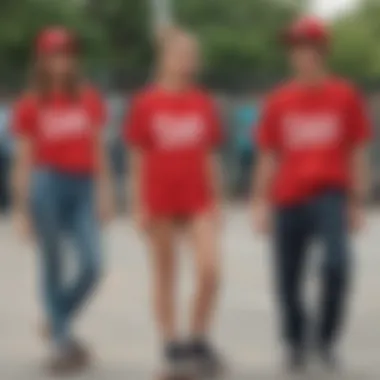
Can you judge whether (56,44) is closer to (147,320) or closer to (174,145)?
(174,145)

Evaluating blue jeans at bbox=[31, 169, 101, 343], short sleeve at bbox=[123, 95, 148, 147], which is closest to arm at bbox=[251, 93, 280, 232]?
short sleeve at bbox=[123, 95, 148, 147]

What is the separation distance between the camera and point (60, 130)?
8.36 meters

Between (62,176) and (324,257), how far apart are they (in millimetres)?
1308

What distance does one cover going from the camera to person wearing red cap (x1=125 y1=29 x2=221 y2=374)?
792cm

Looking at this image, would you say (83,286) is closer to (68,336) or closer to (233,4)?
(68,336)

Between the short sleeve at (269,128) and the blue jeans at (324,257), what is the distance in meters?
0.31

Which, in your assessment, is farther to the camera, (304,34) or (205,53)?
(205,53)

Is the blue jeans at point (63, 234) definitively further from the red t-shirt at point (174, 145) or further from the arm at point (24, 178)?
the red t-shirt at point (174, 145)

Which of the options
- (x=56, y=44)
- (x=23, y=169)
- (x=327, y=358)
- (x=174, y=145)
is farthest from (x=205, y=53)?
(x=174, y=145)

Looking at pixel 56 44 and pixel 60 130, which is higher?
pixel 56 44

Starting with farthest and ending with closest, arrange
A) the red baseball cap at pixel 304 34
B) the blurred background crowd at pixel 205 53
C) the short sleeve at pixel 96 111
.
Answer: the blurred background crowd at pixel 205 53, the short sleeve at pixel 96 111, the red baseball cap at pixel 304 34

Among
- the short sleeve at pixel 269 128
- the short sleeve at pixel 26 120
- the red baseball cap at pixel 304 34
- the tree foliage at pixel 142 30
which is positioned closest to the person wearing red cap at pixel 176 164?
the short sleeve at pixel 269 128

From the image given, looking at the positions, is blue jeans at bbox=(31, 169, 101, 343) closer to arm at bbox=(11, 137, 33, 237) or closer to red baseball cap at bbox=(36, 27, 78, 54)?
arm at bbox=(11, 137, 33, 237)

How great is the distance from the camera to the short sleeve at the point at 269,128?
8008 millimetres
